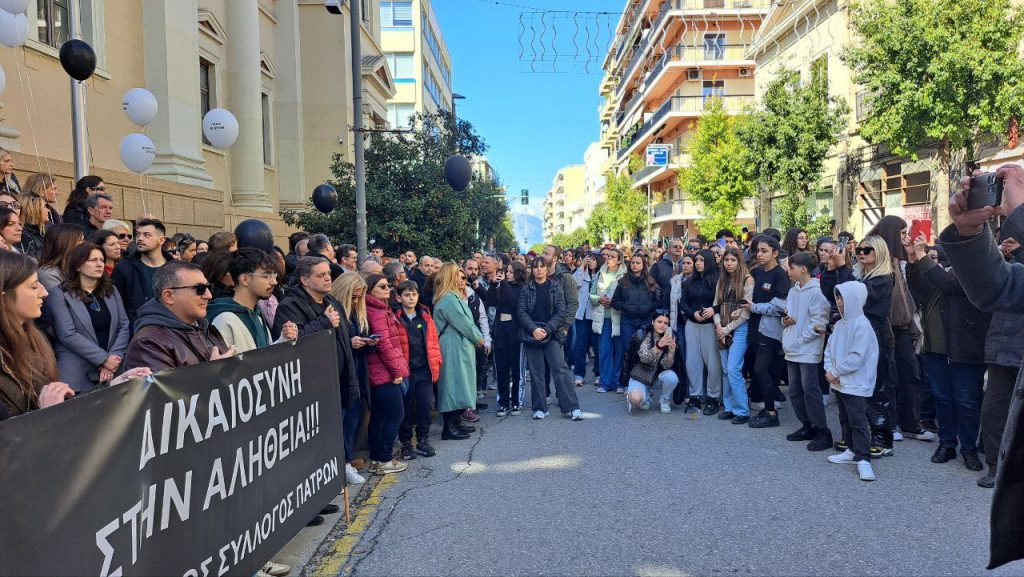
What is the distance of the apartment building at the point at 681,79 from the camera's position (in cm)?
4600

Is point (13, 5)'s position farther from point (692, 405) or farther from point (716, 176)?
point (716, 176)

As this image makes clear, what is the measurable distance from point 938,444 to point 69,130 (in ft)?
40.0

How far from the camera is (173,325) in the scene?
3693mm

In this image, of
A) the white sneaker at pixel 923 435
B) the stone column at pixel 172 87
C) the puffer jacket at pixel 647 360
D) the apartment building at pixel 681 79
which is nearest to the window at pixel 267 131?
the stone column at pixel 172 87

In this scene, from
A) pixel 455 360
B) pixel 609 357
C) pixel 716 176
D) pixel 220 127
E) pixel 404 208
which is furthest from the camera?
pixel 716 176

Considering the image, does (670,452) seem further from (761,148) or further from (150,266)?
(761,148)

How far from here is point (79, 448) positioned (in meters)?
2.34

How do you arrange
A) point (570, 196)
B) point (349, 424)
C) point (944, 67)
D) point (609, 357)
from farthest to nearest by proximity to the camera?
1. point (570, 196)
2. point (944, 67)
3. point (609, 357)
4. point (349, 424)

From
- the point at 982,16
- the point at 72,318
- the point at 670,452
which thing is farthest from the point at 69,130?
the point at 982,16

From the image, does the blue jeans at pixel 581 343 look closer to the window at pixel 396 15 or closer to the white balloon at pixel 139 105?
the white balloon at pixel 139 105

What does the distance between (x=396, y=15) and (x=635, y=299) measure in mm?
54783

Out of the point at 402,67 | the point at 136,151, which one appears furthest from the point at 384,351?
the point at 402,67

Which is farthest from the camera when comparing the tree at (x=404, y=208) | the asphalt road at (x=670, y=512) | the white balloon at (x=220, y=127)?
the tree at (x=404, y=208)

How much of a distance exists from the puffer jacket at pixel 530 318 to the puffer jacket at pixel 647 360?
0.97 metres
